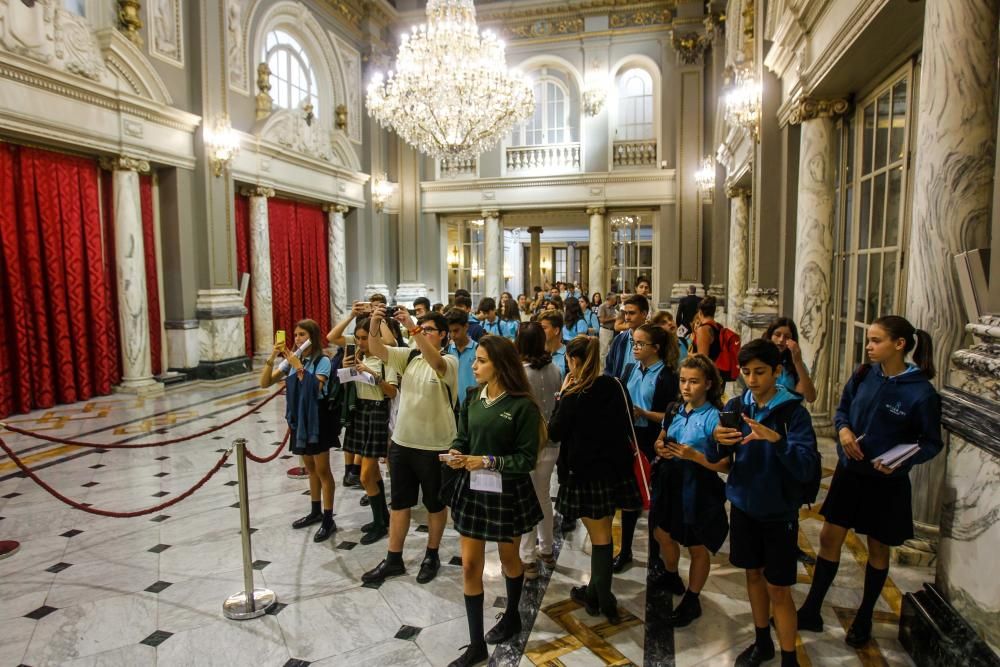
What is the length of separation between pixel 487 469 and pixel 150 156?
8344mm

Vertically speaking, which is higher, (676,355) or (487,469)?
(676,355)

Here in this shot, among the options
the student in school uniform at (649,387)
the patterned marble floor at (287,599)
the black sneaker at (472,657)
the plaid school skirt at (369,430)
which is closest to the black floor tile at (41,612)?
the patterned marble floor at (287,599)

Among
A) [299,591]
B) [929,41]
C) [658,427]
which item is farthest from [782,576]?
[929,41]

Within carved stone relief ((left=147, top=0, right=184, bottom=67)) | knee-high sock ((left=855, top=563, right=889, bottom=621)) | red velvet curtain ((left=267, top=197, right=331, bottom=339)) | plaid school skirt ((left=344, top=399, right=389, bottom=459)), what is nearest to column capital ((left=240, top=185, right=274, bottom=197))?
red velvet curtain ((left=267, top=197, right=331, bottom=339))

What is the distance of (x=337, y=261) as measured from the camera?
13.7 m

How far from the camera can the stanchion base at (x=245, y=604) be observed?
3113 millimetres

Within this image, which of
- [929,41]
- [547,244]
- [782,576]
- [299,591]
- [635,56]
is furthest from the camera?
[547,244]

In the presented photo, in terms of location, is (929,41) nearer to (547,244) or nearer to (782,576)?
(782,576)

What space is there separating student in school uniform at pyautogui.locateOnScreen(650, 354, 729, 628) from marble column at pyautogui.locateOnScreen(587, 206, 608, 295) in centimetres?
1191

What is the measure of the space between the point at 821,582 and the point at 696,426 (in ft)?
3.37

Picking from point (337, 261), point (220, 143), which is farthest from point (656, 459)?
point (337, 261)

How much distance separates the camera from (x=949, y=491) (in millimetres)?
2467

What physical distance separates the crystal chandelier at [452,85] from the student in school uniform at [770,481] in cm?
775

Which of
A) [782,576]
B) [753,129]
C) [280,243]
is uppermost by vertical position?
[753,129]
